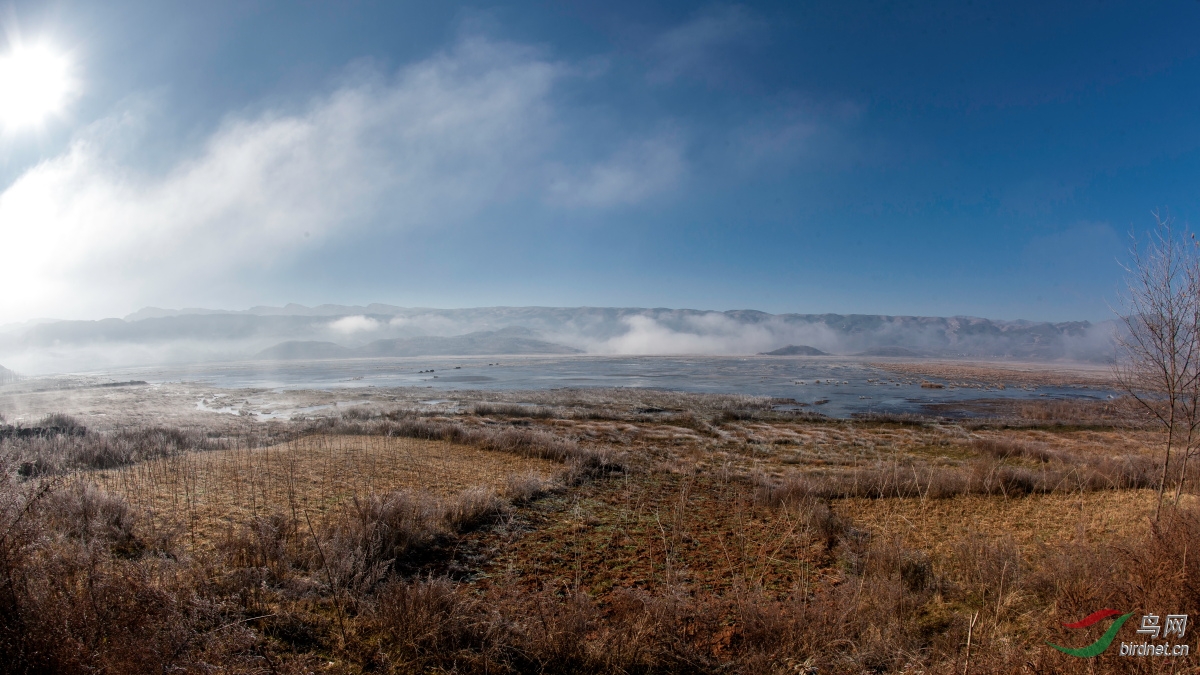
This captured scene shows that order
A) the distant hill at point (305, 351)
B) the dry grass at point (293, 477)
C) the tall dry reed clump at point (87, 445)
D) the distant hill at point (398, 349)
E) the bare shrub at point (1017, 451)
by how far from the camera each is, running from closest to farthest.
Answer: the dry grass at point (293, 477)
the tall dry reed clump at point (87, 445)
the bare shrub at point (1017, 451)
the distant hill at point (305, 351)
the distant hill at point (398, 349)

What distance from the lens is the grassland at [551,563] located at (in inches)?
141

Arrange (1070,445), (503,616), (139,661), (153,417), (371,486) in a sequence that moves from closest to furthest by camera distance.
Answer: (139,661) → (503,616) → (371,486) → (1070,445) → (153,417)

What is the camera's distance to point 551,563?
6.73 meters

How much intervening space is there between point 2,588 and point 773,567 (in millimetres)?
7440

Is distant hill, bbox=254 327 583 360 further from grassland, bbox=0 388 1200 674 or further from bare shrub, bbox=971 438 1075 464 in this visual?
grassland, bbox=0 388 1200 674

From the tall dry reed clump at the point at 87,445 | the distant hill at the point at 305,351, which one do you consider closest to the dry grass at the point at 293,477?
the tall dry reed clump at the point at 87,445

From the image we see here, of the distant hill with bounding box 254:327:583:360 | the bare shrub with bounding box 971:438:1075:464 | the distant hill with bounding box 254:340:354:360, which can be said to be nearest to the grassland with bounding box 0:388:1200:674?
the bare shrub with bounding box 971:438:1075:464

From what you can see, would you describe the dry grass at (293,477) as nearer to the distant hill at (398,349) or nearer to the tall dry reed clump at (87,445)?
the tall dry reed clump at (87,445)

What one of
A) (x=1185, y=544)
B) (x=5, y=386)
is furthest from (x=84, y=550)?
(x=5, y=386)

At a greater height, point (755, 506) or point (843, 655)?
point (843, 655)

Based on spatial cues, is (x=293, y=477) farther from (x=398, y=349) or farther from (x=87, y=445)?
(x=398, y=349)

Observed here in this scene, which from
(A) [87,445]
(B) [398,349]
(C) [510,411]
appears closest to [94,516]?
(A) [87,445]

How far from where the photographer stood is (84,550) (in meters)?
4.04

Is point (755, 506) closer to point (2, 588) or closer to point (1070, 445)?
point (2, 588)
